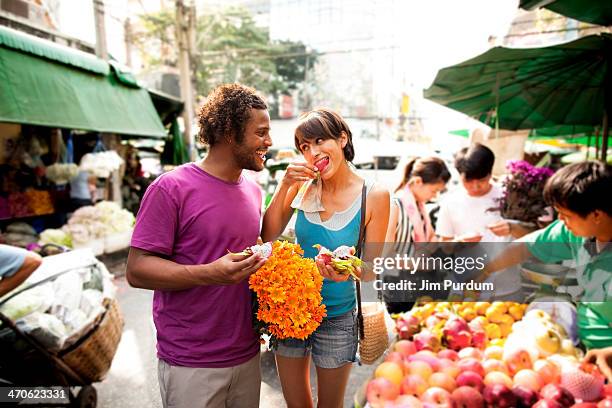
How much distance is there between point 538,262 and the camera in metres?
2.67

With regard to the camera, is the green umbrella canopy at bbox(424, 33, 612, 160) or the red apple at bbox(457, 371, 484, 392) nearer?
the red apple at bbox(457, 371, 484, 392)

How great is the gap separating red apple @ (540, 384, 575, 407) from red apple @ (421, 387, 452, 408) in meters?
0.48

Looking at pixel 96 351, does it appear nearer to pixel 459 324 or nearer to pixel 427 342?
pixel 427 342

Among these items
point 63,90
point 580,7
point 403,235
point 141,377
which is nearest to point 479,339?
Answer: point 403,235

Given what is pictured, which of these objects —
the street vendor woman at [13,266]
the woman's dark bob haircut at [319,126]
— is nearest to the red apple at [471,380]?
the woman's dark bob haircut at [319,126]

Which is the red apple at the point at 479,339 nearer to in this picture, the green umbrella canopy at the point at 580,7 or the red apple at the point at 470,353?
the red apple at the point at 470,353

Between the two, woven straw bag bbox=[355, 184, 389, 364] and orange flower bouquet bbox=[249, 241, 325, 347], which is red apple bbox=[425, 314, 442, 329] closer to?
woven straw bag bbox=[355, 184, 389, 364]

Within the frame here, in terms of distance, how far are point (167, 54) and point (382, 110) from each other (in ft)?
66.6

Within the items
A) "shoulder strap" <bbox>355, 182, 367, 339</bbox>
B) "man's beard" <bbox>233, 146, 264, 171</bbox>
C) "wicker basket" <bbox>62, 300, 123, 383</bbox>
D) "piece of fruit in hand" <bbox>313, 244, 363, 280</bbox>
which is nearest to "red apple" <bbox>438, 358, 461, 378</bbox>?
"shoulder strap" <bbox>355, 182, 367, 339</bbox>

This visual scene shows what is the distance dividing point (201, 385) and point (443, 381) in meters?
1.35

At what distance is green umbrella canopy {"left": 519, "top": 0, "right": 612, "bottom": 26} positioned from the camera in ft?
8.94

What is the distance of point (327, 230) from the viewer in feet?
7.07

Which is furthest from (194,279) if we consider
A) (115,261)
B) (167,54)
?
(167,54)

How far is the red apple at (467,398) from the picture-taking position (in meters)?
2.13
